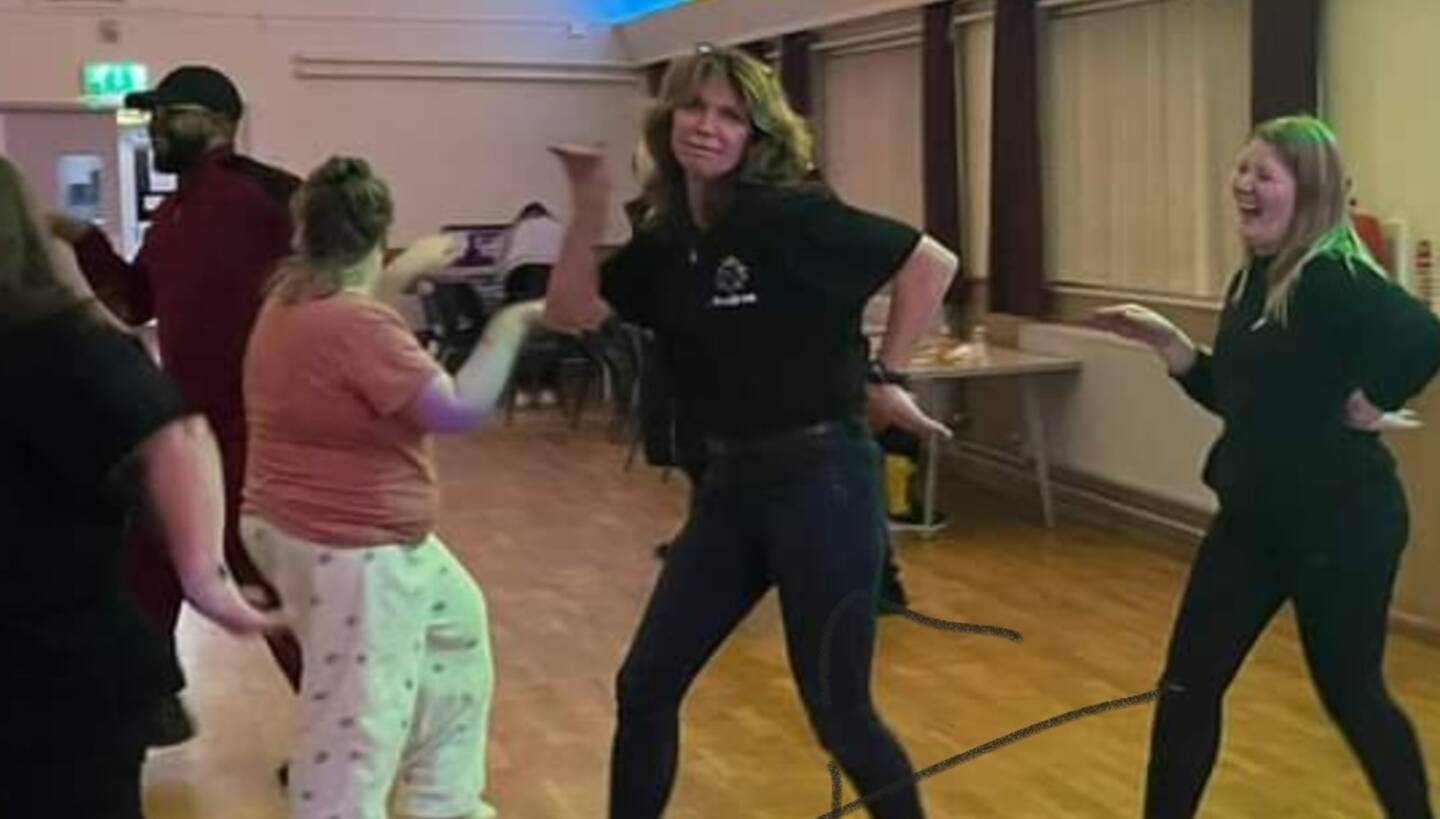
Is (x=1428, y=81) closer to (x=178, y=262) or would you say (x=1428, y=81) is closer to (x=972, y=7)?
(x=972, y=7)

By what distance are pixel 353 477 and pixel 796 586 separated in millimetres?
771

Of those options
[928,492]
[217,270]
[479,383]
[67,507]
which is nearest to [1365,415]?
[479,383]

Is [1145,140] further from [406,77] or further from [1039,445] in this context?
[406,77]

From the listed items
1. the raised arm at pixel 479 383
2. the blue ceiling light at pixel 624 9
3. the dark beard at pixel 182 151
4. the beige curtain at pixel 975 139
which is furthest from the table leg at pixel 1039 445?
the blue ceiling light at pixel 624 9

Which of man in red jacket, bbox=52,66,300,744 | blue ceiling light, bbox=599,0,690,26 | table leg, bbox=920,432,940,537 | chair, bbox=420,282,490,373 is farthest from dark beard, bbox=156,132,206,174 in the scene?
blue ceiling light, bbox=599,0,690,26

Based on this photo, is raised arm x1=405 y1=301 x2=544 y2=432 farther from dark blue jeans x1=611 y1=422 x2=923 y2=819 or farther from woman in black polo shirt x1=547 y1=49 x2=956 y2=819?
dark blue jeans x1=611 y1=422 x2=923 y2=819

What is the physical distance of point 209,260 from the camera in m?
3.92

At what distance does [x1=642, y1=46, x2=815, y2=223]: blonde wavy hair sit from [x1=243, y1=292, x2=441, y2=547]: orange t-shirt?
1.72 feet

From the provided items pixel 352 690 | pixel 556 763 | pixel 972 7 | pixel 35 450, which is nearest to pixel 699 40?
pixel 972 7

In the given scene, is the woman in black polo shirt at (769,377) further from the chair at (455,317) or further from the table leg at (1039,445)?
the chair at (455,317)

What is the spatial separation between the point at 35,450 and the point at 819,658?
3.95 ft

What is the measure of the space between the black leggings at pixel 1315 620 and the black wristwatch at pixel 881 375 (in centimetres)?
58

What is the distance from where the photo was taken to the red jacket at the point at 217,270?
392 centimetres

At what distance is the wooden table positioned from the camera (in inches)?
276
